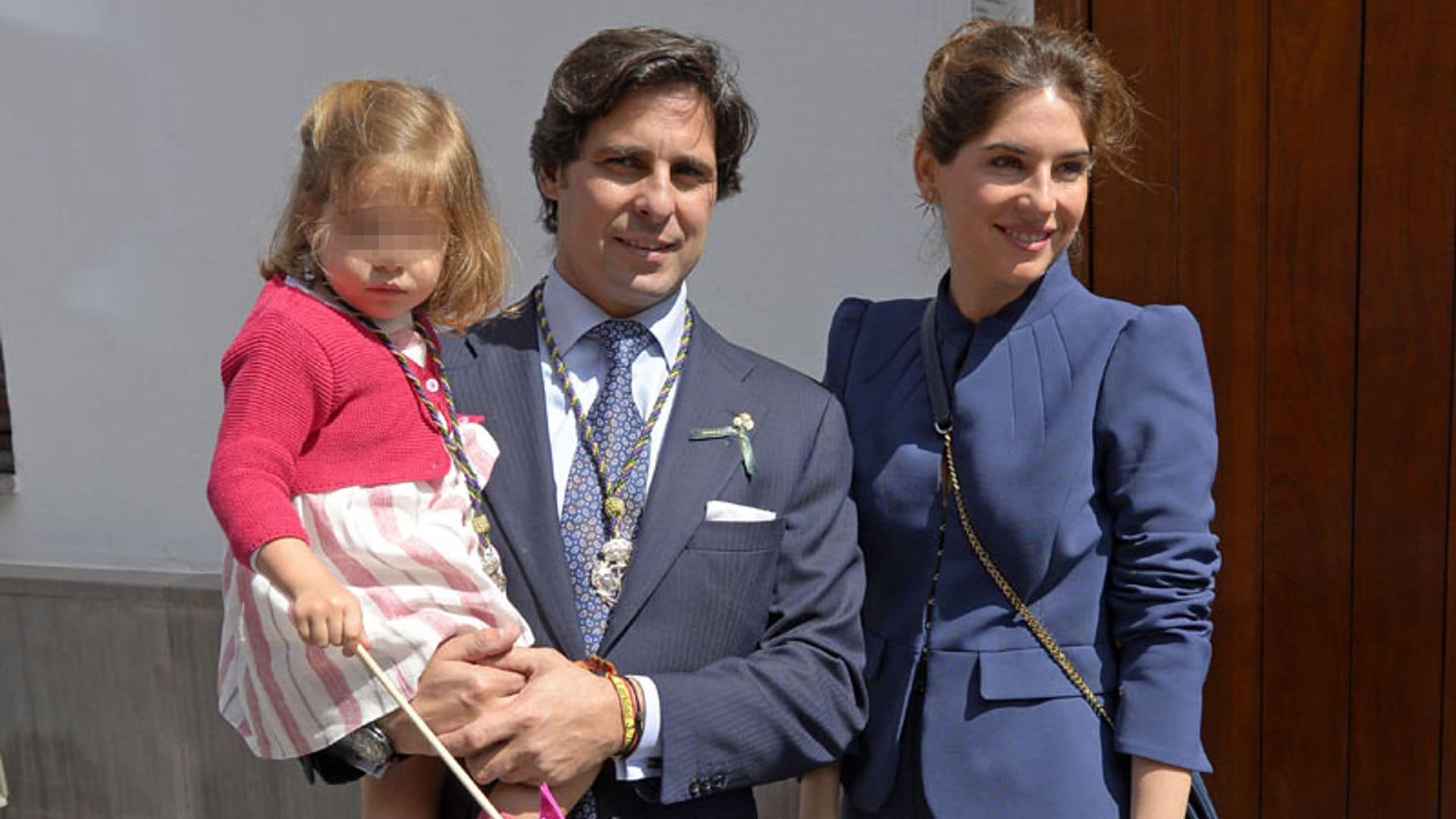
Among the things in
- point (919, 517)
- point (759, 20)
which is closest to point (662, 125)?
point (919, 517)

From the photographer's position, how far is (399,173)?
1.86 meters

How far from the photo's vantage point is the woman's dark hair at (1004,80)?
6.73ft

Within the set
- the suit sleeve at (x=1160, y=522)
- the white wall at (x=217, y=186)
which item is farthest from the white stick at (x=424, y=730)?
the white wall at (x=217, y=186)

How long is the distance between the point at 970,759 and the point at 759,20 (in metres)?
2.13

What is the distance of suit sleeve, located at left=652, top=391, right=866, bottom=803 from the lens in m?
1.87

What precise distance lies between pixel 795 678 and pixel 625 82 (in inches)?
30.9

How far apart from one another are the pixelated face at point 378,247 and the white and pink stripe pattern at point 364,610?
0.24 m

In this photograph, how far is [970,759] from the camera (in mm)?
2041

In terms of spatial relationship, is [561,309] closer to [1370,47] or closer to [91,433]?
[1370,47]

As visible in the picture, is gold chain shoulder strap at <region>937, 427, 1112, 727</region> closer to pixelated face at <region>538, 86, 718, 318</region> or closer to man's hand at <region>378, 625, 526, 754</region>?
pixelated face at <region>538, 86, 718, 318</region>

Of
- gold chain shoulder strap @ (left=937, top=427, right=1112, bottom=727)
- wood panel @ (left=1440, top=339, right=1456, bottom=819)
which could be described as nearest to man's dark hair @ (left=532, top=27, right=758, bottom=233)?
gold chain shoulder strap @ (left=937, top=427, right=1112, bottom=727)

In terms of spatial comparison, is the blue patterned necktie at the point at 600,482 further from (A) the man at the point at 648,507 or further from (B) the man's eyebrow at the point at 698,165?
(B) the man's eyebrow at the point at 698,165

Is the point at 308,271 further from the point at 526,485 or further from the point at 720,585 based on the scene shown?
the point at 720,585

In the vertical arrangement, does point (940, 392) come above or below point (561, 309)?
below
